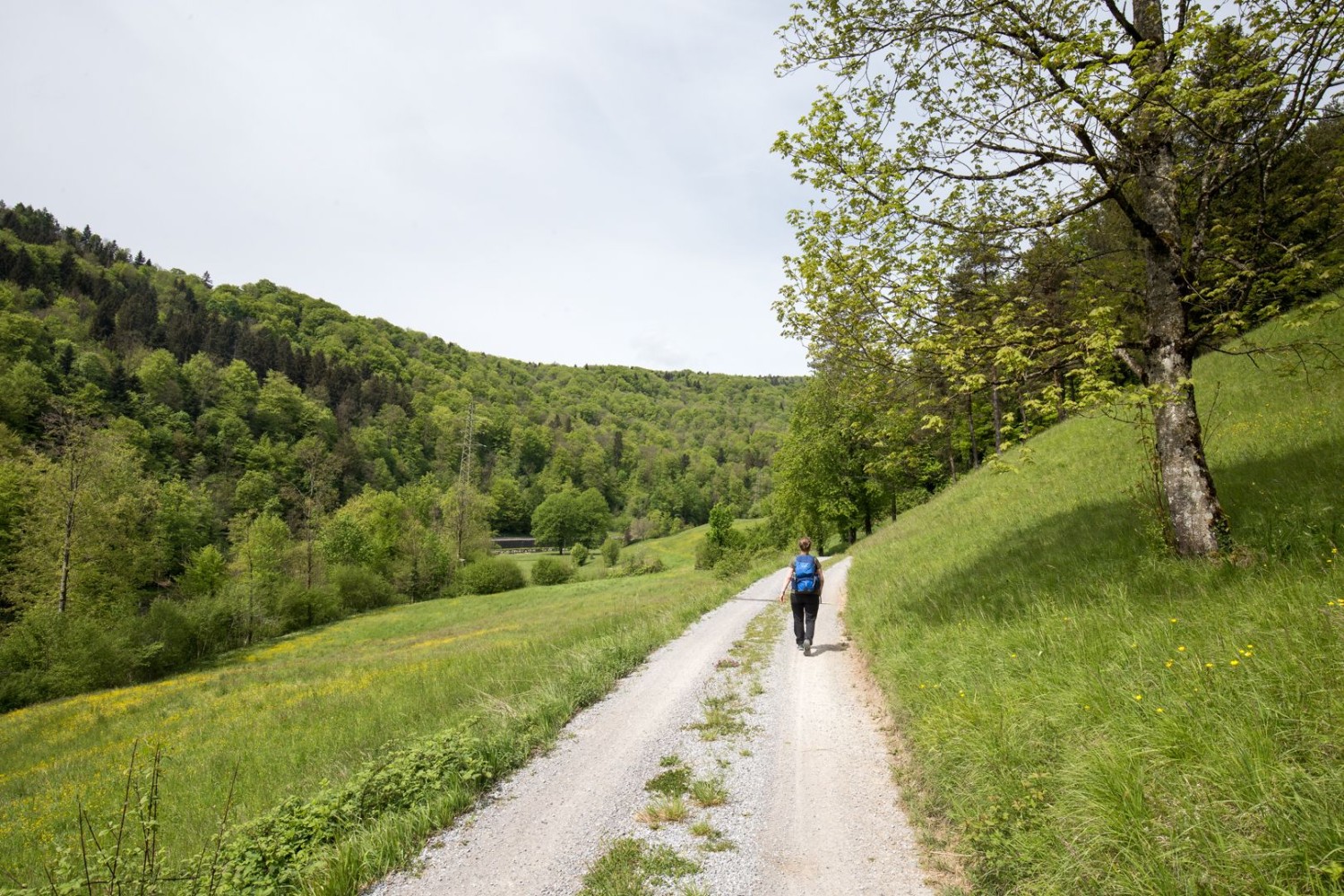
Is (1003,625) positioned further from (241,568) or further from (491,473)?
(491,473)

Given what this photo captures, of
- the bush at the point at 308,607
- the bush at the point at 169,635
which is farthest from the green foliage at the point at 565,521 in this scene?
the bush at the point at 169,635

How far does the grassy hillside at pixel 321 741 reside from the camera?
5031 mm

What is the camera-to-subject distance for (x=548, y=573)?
5809cm

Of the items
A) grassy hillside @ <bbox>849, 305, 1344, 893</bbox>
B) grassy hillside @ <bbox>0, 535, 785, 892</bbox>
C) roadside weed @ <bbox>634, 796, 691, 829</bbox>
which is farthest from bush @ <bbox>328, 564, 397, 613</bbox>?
grassy hillside @ <bbox>849, 305, 1344, 893</bbox>

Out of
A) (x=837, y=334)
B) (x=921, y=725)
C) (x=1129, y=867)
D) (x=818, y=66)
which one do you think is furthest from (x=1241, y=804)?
(x=818, y=66)

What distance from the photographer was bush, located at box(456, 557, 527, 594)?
53875 millimetres

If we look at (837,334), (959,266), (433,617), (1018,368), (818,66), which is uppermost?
(818,66)

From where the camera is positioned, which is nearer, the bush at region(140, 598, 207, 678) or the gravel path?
the gravel path

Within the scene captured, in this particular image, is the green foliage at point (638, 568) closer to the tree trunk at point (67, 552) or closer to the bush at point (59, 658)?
the bush at point (59, 658)

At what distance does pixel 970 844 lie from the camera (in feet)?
11.8

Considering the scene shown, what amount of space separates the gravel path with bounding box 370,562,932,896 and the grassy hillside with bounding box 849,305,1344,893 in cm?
57

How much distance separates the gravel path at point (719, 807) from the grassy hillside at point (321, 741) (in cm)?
47

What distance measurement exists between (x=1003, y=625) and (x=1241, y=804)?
4021 millimetres

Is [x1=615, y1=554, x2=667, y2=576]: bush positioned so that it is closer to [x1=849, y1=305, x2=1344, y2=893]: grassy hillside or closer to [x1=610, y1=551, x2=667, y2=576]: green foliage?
→ [x1=610, y1=551, x2=667, y2=576]: green foliage
